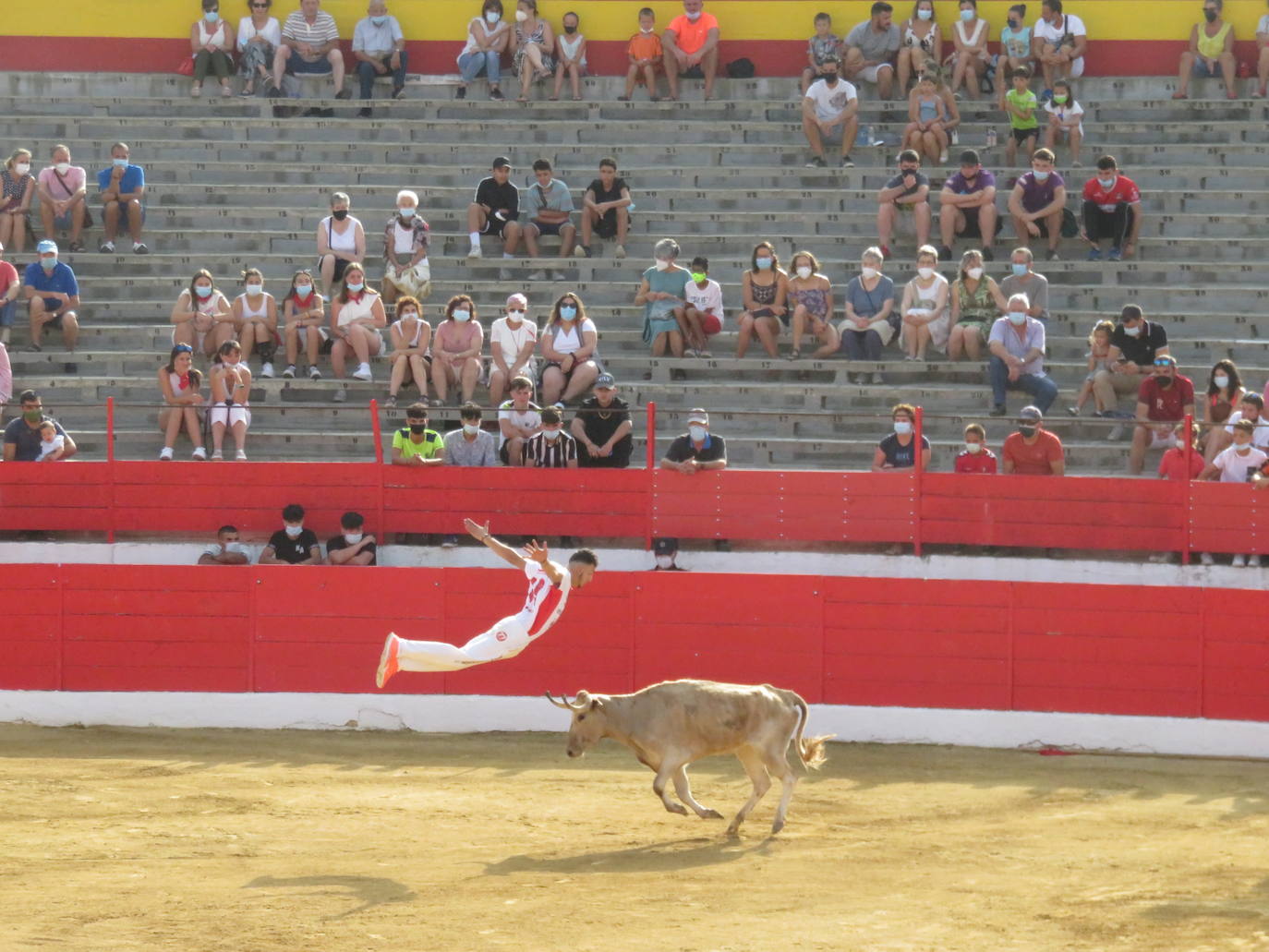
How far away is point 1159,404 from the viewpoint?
17031mm

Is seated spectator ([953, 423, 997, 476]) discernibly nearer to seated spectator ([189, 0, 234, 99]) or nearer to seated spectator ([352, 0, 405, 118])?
seated spectator ([352, 0, 405, 118])

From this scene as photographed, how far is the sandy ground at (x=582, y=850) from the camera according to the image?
10.0 meters

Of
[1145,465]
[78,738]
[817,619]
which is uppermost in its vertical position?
[1145,465]

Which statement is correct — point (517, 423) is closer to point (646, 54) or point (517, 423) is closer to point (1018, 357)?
point (1018, 357)

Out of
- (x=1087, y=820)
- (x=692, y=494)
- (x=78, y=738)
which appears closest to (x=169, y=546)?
(x=78, y=738)

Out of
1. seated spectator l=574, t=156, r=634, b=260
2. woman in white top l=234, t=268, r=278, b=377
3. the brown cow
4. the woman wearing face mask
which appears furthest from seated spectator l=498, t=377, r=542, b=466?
the brown cow

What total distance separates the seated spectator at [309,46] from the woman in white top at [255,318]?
500 centimetres

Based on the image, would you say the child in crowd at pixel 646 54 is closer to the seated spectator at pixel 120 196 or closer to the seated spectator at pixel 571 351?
the seated spectator at pixel 571 351

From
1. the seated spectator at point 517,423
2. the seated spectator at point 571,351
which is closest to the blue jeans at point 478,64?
the seated spectator at point 571,351

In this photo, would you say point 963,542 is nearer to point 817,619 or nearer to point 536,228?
point 817,619

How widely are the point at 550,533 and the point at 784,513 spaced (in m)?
2.06

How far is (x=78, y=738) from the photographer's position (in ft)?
51.1

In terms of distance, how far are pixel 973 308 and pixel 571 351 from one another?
3867 mm

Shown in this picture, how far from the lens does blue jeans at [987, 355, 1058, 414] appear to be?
17688 mm
